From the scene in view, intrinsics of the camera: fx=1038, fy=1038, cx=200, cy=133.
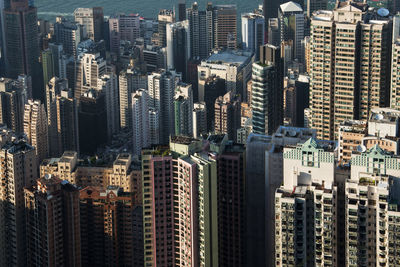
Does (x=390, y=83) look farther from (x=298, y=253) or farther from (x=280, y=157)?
(x=298, y=253)

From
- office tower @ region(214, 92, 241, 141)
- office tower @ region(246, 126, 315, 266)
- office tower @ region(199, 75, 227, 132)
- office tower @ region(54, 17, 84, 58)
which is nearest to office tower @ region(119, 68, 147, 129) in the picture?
office tower @ region(199, 75, 227, 132)

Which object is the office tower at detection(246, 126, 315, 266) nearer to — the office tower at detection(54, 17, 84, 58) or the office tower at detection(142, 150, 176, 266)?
the office tower at detection(142, 150, 176, 266)

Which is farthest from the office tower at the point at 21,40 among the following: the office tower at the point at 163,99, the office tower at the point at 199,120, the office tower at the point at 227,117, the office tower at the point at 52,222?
the office tower at the point at 52,222

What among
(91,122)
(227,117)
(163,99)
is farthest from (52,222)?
(163,99)

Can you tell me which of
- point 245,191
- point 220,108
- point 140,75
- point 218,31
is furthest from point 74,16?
point 245,191

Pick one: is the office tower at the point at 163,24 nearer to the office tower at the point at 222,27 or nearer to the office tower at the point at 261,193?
the office tower at the point at 222,27
